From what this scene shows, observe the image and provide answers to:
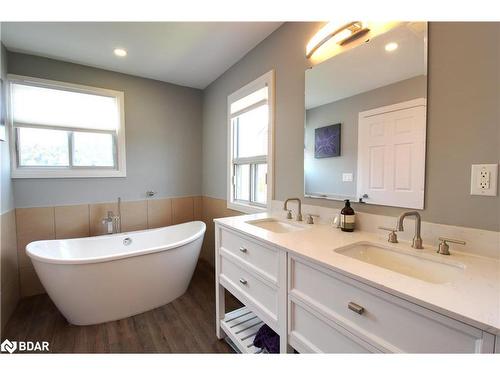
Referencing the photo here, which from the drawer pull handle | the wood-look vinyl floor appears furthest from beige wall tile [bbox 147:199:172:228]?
the drawer pull handle

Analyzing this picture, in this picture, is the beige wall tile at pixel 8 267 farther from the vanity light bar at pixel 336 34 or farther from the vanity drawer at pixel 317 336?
the vanity light bar at pixel 336 34

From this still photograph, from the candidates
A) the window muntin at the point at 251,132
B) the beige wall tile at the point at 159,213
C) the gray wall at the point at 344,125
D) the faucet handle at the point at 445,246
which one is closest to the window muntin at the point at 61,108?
the beige wall tile at the point at 159,213

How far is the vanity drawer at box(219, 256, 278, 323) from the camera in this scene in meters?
1.18

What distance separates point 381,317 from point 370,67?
1.27 meters

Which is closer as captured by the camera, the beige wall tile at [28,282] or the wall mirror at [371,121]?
the wall mirror at [371,121]

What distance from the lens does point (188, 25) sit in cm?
182

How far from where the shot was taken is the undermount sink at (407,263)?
0.87 metres

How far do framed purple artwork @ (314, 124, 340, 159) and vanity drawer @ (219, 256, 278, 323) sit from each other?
922 mm

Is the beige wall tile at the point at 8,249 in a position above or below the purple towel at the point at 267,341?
above

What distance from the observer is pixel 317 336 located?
37.4 inches

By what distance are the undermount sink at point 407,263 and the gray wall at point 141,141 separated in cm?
258

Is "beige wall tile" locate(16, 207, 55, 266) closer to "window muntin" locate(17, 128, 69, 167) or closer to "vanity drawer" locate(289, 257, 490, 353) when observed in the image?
"window muntin" locate(17, 128, 69, 167)

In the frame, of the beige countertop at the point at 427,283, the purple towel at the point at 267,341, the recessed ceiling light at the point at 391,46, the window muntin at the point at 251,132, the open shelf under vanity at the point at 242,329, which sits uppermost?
the recessed ceiling light at the point at 391,46
